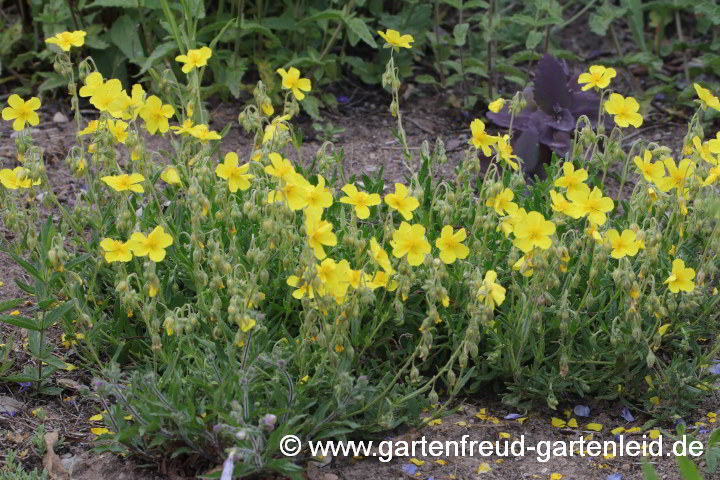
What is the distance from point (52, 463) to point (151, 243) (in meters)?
0.70

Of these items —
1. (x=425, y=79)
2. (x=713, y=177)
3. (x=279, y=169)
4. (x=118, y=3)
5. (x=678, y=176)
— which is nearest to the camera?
(x=279, y=169)

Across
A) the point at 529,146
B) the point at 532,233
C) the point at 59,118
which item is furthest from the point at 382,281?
the point at 59,118

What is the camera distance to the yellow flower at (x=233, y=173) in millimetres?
2939

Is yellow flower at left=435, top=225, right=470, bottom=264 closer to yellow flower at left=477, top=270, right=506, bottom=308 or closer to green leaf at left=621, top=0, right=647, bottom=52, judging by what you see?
yellow flower at left=477, top=270, right=506, bottom=308

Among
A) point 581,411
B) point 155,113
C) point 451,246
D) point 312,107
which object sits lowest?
point 581,411

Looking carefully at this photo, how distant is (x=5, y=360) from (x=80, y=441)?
426mm

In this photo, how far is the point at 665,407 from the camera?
3.05 metres

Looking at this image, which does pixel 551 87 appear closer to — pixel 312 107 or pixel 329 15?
pixel 329 15

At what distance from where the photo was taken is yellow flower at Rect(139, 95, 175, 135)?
10.7 ft

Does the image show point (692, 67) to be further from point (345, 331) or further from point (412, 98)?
point (345, 331)

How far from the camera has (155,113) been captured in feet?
10.8

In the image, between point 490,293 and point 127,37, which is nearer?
point 490,293

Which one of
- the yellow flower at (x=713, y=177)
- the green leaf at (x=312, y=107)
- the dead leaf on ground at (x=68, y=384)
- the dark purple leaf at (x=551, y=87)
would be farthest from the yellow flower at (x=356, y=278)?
the green leaf at (x=312, y=107)

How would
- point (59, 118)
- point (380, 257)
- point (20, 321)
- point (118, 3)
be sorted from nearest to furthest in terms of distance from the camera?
point (380, 257)
point (20, 321)
point (118, 3)
point (59, 118)
